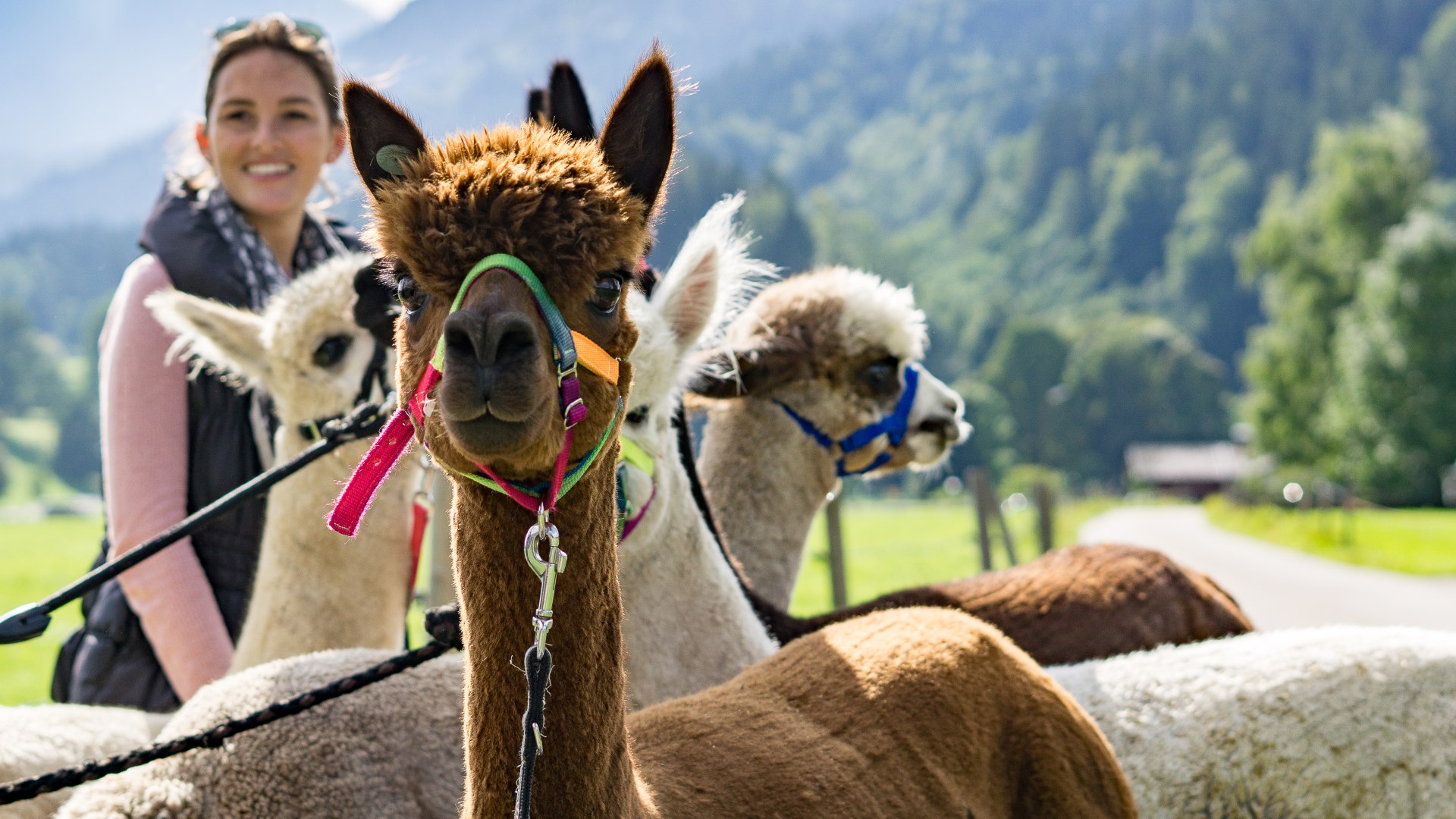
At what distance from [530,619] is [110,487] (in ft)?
6.25

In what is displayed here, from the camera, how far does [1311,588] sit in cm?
1630

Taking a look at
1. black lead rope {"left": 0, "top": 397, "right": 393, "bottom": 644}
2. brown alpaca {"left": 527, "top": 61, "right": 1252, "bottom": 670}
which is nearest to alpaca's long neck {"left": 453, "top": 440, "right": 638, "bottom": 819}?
black lead rope {"left": 0, "top": 397, "right": 393, "bottom": 644}

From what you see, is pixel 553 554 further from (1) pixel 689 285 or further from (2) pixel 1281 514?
(2) pixel 1281 514

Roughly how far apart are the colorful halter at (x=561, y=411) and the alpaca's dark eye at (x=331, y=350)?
152 cm

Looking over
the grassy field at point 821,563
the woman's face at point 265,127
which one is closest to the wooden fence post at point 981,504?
the grassy field at point 821,563

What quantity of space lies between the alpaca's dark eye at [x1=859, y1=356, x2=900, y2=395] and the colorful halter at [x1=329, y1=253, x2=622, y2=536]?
2809 millimetres

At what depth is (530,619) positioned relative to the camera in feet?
5.89

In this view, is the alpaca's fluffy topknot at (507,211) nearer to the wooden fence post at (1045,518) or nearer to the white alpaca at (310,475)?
the white alpaca at (310,475)

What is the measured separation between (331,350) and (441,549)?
0.74 metres

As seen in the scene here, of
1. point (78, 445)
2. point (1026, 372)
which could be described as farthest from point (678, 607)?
point (78, 445)

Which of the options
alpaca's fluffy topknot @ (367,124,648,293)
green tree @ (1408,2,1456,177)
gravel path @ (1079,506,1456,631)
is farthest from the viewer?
green tree @ (1408,2,1456,177)

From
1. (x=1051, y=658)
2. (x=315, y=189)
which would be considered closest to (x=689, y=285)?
(x=315, y=189)

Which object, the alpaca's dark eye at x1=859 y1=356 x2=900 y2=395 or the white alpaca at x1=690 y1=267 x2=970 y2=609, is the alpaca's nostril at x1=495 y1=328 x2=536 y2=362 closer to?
the white alpaca at x1=690 y1=267 x2=970 y2=609

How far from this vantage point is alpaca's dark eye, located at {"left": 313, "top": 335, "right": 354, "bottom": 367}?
3.29 m
